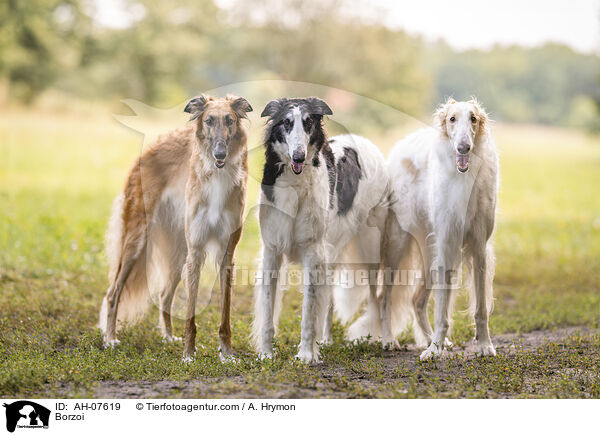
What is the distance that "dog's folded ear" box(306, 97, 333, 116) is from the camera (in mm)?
5543

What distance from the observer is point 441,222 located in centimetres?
608

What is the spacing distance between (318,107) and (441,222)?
1612 mm

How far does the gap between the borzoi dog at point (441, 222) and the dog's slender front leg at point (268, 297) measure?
1398 millimetres

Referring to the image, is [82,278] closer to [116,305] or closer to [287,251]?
[116,305]

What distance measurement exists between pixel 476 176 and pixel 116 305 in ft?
12.4

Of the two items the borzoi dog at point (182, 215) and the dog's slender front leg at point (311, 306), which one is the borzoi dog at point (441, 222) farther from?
the borzoi dog at point (182, 215)

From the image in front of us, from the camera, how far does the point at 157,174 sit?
6660 mm

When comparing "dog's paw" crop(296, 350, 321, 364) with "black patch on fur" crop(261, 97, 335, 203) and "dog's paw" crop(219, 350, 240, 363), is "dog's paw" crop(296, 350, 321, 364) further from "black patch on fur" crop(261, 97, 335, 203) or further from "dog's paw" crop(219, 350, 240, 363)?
"black patch on fur" crop(261, 97, 335, 203)

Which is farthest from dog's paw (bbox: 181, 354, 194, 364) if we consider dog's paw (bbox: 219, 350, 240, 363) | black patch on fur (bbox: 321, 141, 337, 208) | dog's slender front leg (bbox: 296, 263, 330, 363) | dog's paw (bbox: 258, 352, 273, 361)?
black patch on fur (bbox: 321, 141, 337, 208)

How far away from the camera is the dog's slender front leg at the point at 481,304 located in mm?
6195
